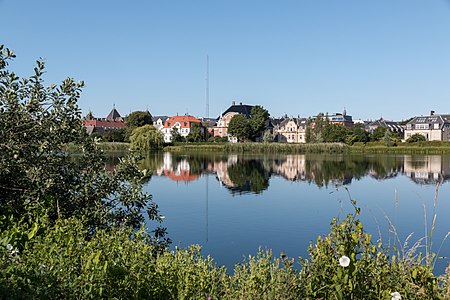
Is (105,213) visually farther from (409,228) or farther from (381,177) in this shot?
(381,177)

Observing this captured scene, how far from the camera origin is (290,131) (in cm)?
10025

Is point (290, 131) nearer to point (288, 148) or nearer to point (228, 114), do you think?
point (228, 114)

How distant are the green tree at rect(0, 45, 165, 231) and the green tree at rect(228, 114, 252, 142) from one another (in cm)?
7663

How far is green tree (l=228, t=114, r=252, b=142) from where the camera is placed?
273 ft

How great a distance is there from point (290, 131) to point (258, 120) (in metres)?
18.4

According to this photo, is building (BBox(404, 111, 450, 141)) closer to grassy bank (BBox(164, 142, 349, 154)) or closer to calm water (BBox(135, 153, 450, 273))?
grassy bank (BBox(164, 142, 349, 154))

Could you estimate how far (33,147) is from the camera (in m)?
5.97

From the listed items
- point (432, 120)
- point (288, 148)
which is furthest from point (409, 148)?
point (432, 120)

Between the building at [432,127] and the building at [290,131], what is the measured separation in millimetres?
23257

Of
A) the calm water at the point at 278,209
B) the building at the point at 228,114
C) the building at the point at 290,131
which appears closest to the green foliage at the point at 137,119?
the building at the point at 228,114

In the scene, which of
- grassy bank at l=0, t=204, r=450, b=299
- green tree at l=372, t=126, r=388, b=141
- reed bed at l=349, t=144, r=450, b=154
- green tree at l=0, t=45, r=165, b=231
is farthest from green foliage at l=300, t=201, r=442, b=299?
green tree at l=372, t=126, r=388, b=141

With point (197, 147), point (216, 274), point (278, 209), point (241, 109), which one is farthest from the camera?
point (241, 109)

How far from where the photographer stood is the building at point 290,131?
3925 inches

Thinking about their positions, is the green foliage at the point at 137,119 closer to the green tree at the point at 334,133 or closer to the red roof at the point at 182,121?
the red roof at the point at 182,121
